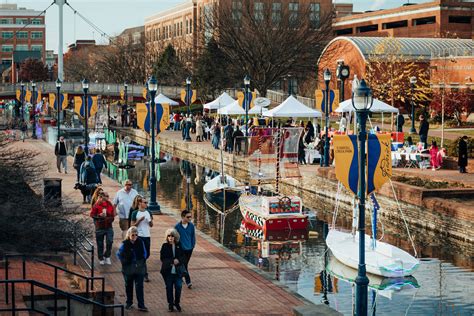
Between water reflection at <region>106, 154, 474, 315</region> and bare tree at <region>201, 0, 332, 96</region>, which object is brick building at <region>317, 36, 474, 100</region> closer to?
bare tree at <region>201, 0, 332, 96</region>

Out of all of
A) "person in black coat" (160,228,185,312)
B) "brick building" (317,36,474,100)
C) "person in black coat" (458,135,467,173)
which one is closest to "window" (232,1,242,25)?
"brick building" (317,36,474,100)

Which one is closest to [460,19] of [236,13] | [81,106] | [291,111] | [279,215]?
[236,13]

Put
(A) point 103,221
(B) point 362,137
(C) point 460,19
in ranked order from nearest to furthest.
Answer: (B) point 362,137
(A) point 103,221
(C) point 460,19

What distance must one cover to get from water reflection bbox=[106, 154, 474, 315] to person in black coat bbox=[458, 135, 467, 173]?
20.4ft

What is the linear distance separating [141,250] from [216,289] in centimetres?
237

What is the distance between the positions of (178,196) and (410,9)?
6885 centimetres

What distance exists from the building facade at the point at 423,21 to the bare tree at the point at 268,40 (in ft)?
45.4

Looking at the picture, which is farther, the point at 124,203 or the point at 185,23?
the point at 185,23

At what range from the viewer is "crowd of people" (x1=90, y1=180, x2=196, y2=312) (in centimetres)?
1497

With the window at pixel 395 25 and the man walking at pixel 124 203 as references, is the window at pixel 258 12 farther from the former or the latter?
the man walking at pixel 124 203

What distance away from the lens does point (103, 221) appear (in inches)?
720

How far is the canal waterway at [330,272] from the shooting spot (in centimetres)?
1786


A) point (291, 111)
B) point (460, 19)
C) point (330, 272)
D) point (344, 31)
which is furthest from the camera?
point (344, 31)

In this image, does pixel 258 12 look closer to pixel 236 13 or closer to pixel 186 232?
pixel 236 13
